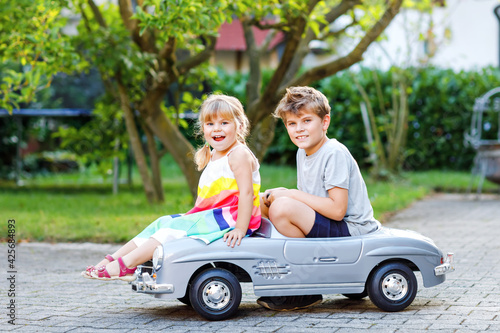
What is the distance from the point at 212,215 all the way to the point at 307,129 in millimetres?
745

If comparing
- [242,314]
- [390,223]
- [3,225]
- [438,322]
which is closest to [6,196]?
[3,225]

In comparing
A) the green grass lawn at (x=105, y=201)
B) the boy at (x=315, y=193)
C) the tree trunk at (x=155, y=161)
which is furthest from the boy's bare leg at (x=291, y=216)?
the tree trunk at (x=155, y=161)

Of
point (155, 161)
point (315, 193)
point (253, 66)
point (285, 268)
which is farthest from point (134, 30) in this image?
point (285, 268)

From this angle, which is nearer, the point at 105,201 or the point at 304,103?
the point at 304,103

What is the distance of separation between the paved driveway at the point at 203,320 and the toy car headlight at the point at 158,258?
0.30 metres

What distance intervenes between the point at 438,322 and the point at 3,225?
5.50m

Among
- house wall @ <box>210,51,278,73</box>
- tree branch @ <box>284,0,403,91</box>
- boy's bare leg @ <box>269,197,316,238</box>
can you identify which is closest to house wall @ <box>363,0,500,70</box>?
tree branch @ <box>284,0,403,91</box>

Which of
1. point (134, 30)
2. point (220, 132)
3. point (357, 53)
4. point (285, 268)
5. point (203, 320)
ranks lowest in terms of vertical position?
point (203, 320)

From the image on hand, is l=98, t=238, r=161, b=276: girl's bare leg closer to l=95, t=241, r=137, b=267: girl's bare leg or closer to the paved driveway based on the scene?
l=95, t=241, r=137, b=267: girl's bare leg

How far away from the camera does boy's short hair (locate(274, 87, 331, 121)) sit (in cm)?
432

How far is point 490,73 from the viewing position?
1497 centimetres

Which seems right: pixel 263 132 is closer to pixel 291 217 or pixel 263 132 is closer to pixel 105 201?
pixel 105 201

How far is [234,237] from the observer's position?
401 cm

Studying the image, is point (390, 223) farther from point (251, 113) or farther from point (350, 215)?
point (350, 215)
